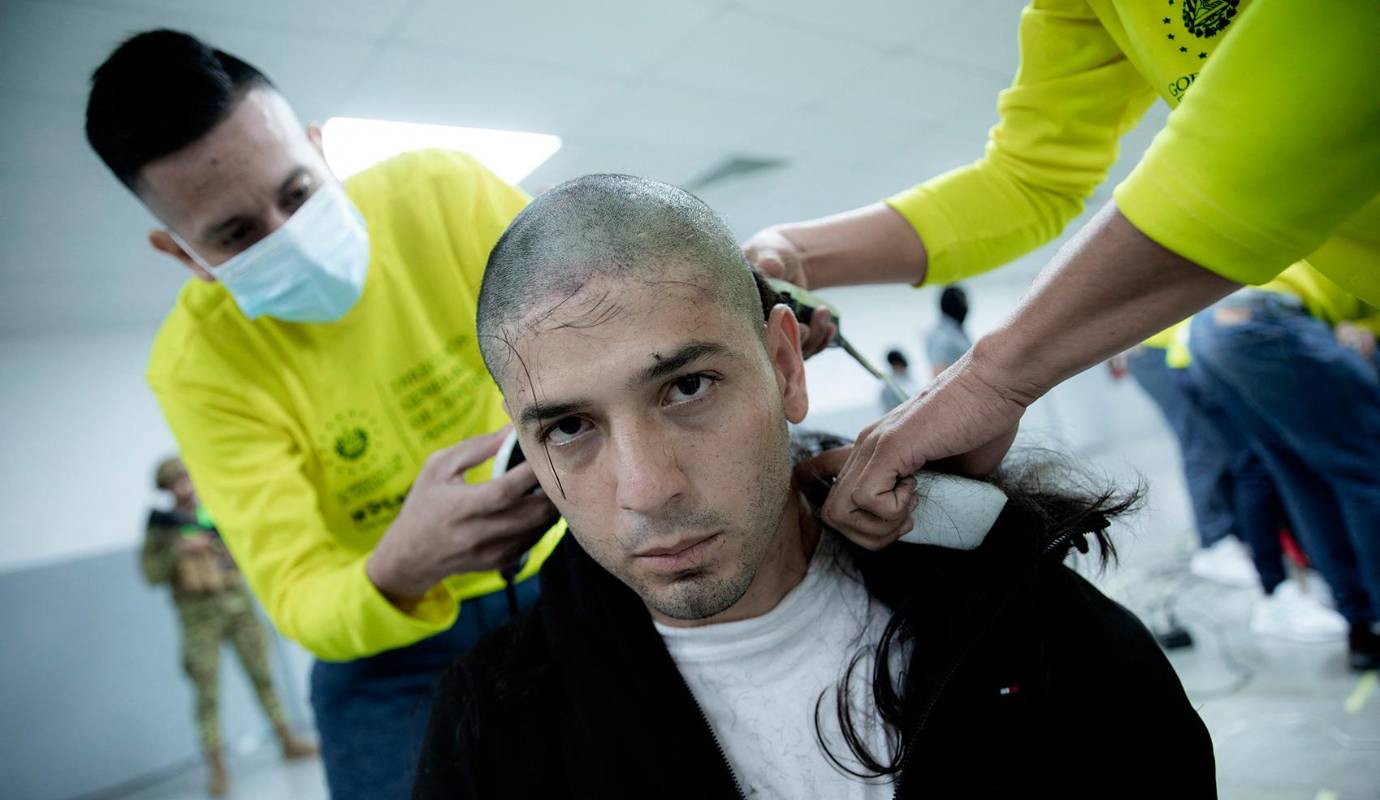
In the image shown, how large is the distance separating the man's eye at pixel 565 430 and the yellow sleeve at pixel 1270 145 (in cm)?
61

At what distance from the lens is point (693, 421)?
2.90 ft

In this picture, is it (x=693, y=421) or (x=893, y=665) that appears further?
(x=893, y=665)

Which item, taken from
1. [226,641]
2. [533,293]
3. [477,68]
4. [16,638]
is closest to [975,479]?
[533,293]

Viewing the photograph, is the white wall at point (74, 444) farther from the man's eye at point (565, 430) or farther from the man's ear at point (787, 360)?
the man's ear at point (787, 360)

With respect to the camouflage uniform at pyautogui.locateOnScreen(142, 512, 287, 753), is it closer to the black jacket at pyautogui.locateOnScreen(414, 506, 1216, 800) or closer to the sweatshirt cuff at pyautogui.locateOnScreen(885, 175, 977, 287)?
the black jacket at pyautogui.locateOnScreen(414, 506, 1216, 800)

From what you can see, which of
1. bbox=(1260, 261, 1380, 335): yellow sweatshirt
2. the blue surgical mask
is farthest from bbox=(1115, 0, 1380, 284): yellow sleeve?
bbox=(1260, 261, 1380, 335): yellow sweatshirt

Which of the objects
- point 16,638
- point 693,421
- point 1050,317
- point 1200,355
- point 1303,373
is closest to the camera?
point 1050,317

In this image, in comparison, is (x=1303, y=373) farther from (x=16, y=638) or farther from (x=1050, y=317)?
(x=16, y=638)

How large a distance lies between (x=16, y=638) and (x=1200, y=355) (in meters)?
6.88

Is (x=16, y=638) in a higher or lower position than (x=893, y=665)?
lower

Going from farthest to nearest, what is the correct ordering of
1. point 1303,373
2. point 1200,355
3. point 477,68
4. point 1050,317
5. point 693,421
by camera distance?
point 477,68 → point 1200,355 → point 1303,373 → point 693,421 → point 1050,317

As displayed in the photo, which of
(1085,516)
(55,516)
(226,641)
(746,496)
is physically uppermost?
(746,496)

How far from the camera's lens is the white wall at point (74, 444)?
210 inches

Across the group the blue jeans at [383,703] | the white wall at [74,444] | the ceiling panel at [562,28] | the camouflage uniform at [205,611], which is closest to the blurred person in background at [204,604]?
the camouflage uniform at [205,611]
